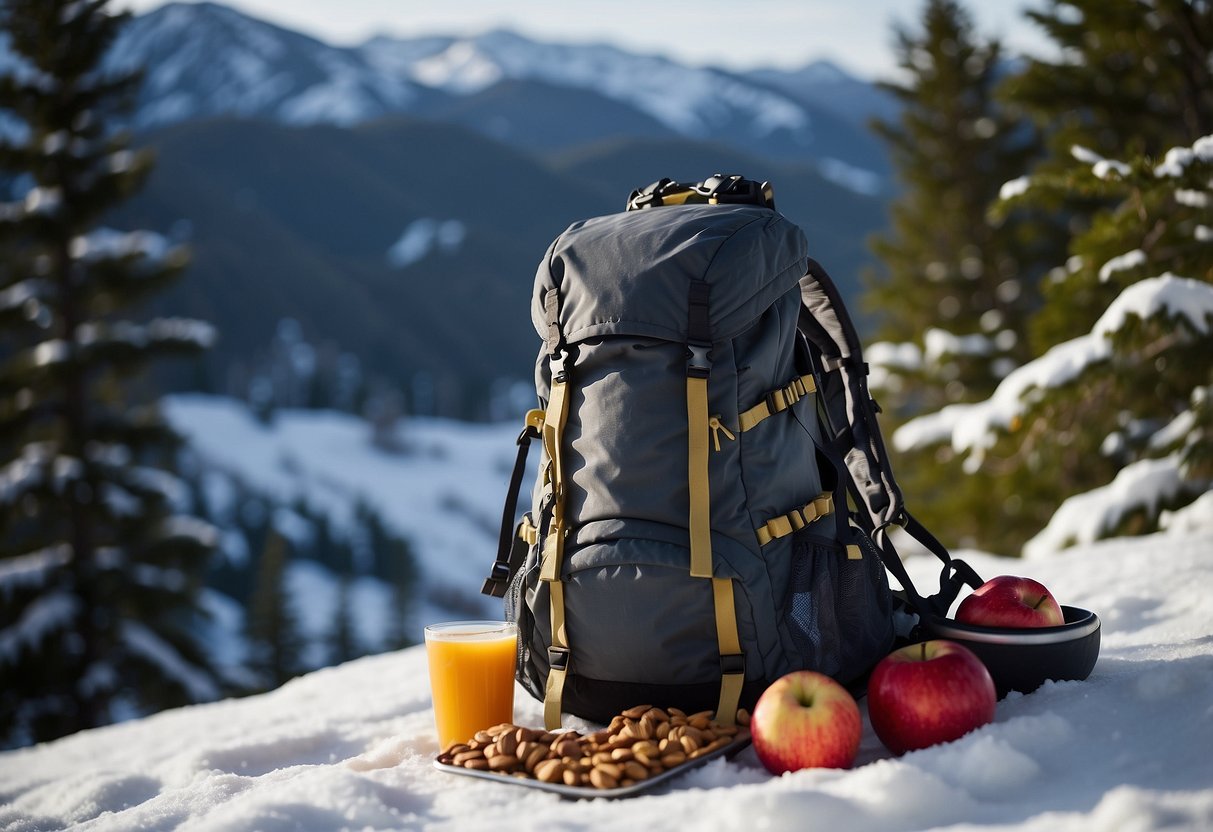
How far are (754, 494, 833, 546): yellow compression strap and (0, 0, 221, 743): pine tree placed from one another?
12.0m

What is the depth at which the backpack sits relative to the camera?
2496 mm

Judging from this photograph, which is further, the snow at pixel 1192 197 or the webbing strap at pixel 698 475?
the snow at pixel 1192 197

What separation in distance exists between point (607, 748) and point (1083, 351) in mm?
3733

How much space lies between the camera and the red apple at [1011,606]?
8.15 ft

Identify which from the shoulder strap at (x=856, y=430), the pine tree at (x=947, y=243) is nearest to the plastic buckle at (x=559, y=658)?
the shoulder strap at (x=856, y=430)

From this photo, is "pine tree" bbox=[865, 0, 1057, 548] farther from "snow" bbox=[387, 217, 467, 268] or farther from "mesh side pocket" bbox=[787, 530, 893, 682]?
"snow" bbox=[387, 217, 467, 268]

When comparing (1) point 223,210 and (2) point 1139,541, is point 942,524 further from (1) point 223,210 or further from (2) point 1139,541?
(1) point 223,210

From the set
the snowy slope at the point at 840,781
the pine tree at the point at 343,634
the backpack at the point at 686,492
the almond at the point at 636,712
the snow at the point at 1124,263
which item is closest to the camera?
the snowy slope at the point at 840,781

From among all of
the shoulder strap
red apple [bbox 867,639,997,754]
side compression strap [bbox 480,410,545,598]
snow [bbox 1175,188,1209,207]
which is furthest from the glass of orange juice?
snow [bbox 1175,188,1209,207]

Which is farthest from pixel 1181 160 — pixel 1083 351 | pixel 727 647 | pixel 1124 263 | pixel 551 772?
pixel 551 772

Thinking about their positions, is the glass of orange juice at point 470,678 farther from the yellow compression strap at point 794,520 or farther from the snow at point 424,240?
the snow at point 424,240

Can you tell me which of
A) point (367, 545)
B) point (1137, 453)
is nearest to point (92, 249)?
point (1137, 453)

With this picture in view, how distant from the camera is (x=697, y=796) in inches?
77.7

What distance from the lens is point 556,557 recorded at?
2602mm
